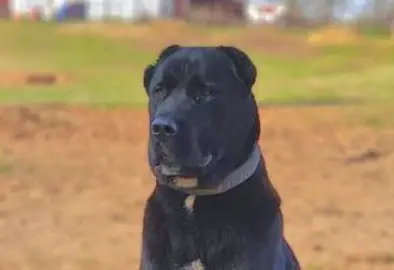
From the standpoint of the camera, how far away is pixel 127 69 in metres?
28.9

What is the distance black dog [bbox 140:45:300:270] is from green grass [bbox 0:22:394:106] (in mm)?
14166

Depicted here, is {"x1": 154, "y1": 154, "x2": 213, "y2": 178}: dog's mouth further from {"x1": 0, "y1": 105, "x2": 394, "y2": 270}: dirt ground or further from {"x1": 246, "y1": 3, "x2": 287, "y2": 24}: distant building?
{"x1": 246, "y1": 3, "x2": 287, "y2": 24}: distant building

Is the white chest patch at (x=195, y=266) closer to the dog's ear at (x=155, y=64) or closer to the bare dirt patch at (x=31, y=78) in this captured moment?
the dog's ear at (x=155, y=64)

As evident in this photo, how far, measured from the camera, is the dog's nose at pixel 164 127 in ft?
12.1

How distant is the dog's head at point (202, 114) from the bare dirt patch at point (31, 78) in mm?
19169

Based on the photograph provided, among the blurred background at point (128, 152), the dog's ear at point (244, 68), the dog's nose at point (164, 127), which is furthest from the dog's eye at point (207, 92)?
the blurred background at point (128, 152)

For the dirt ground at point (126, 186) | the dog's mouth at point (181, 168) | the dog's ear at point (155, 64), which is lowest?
the dirt ground at point (126, 186)

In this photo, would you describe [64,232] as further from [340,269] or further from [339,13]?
[339,13]

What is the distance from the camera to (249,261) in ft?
12.9

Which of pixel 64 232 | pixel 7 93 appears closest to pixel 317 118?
pixel 7 93

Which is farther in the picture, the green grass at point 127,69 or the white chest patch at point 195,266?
the green grass at point 127,69

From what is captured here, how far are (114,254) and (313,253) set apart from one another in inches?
59.7

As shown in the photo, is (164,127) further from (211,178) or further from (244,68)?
(244,68)

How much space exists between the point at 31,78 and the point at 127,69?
191 inches
